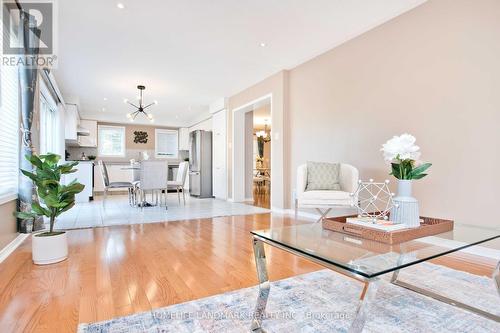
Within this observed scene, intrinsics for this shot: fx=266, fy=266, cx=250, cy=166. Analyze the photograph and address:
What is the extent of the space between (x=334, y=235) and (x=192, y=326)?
83 centimetres

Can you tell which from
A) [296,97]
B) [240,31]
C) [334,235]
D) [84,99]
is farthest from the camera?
[84,99]

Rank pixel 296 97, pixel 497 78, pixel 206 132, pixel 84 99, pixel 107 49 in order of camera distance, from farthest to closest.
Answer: pixel 206 132, pixel 84 99, pixel 296 97, pixel 107 49, pixel 497 78

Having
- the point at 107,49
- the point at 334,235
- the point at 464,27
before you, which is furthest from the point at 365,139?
the point at 107,49

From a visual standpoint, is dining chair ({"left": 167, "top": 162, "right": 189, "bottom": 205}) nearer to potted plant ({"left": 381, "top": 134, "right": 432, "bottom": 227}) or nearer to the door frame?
the door frame

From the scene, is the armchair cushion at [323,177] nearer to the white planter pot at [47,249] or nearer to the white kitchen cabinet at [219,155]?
the white planter pot at [47,249]

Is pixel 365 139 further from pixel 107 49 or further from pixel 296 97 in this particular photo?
pixel 107 49

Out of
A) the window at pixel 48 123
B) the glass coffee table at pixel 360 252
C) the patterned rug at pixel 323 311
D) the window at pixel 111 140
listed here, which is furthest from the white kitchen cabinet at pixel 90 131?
the glass coffee table at pixel 360 252

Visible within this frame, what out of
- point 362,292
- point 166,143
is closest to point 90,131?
point 166,143

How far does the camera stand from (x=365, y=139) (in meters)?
3.44

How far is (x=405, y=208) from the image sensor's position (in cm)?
147

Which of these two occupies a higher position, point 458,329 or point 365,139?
point 365,139

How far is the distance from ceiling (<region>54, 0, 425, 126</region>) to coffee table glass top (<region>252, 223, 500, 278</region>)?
8.26ft
